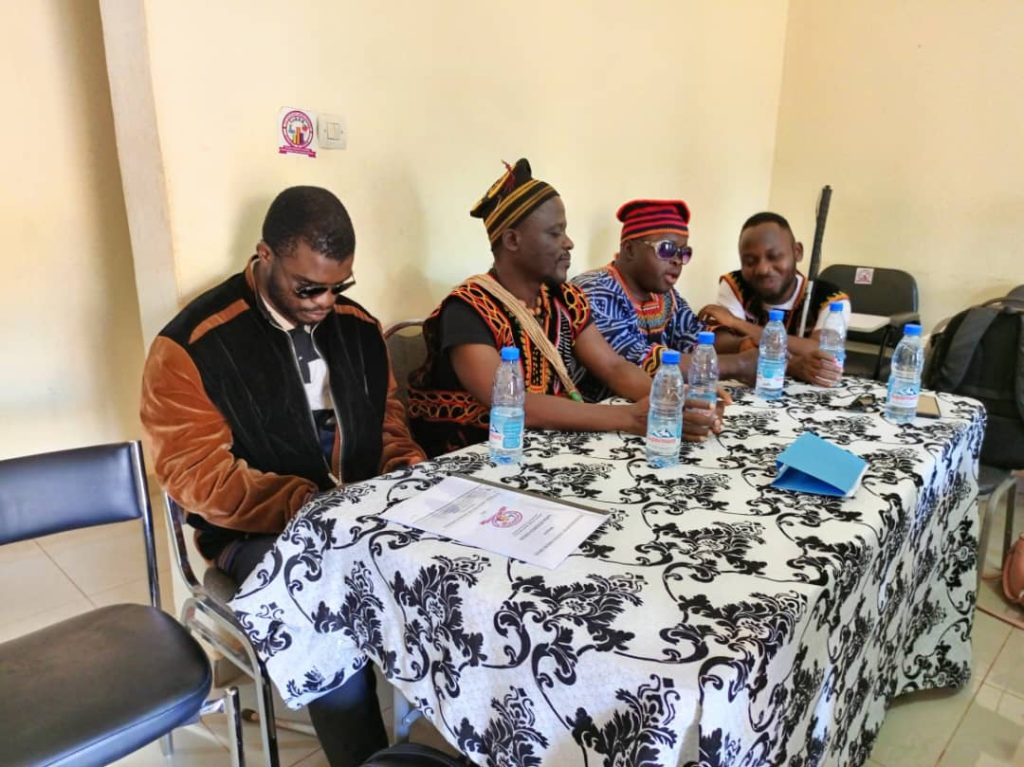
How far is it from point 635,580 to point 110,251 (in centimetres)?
266

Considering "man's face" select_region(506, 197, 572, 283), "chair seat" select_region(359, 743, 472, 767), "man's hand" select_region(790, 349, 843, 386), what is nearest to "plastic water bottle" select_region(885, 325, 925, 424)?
"man's hand" select_region(790, 349, 843, 386)

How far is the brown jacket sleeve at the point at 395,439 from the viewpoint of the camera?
1667 mm

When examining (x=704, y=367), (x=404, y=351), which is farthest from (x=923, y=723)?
(x=404, y=351)

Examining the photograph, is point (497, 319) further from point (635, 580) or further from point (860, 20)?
point (860, 20)

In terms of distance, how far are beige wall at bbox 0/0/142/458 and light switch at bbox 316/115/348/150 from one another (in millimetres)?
1407

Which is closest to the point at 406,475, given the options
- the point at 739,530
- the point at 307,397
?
the point at 307,397

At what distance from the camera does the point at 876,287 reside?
142 inches

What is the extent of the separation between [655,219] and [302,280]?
121 cm

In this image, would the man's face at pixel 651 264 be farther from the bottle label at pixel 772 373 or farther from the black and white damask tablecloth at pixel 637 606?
the black and white damask tablecloth at pixel 637 606

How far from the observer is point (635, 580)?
900 mm

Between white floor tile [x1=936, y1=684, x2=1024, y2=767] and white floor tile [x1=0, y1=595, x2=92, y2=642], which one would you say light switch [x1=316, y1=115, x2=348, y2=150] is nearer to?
white floor tile [x1=0, y1=595, x2=92, y2=642]

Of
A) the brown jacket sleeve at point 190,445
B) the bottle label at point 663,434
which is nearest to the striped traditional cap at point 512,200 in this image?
the bottle label at point 663,434

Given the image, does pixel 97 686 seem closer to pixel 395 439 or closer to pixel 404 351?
pixel 395 439

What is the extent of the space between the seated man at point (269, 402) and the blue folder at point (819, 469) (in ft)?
2.82
